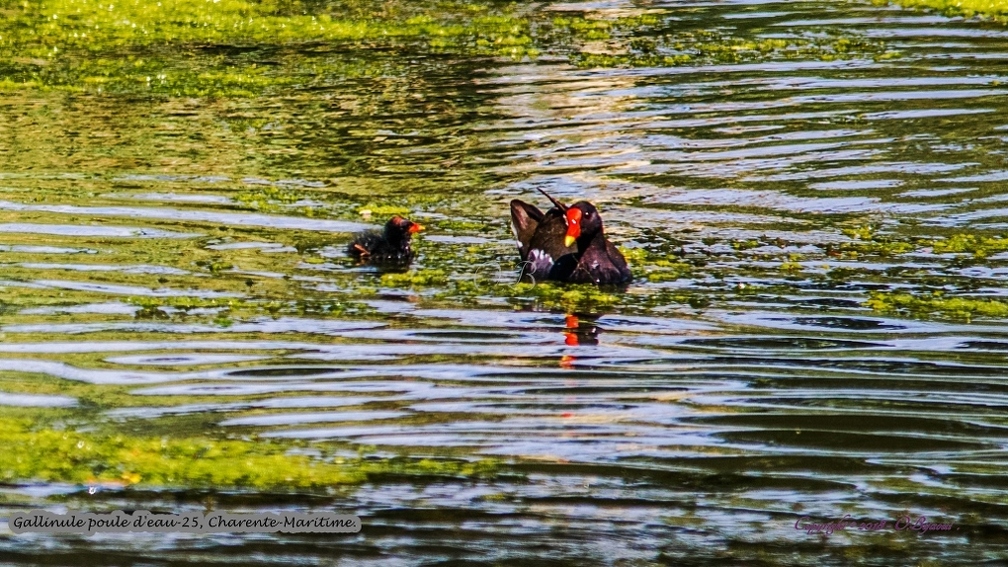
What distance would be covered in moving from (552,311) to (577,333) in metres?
0.75

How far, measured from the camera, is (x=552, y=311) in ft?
35.3

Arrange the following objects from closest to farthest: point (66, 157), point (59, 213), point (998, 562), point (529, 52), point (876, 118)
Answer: point (998, 562) → point (59, 213) → point (66, 157) → point (876, 118) → point (529, 52)

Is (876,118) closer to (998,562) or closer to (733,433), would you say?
(733,433)

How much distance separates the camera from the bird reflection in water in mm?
9234

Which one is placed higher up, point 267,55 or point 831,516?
point 267,55

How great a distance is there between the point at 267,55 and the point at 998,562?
54.7ft

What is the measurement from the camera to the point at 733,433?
7672mm

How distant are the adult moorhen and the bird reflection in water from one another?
2.93 ft

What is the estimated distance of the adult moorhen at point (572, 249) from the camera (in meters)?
11.4

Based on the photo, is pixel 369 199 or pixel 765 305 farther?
pixel 369 199

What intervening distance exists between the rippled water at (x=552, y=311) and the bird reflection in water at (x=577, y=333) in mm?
42

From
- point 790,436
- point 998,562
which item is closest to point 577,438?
point 790,436

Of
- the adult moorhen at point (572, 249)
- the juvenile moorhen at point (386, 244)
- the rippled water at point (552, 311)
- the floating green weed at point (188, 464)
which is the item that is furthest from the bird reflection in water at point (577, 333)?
the floating green weed at point (188, 464)

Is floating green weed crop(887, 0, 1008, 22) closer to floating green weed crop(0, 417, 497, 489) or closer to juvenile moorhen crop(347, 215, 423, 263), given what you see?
juvenile moorhen crop(347, 215, 423, 263)
